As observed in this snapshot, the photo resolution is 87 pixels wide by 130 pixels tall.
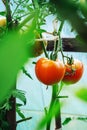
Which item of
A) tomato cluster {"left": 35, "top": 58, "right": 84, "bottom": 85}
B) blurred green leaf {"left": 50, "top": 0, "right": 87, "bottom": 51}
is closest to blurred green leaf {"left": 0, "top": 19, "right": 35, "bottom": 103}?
blurred green leaf {"left": 50, "top": 0, "right": 87, "bottom": 51}

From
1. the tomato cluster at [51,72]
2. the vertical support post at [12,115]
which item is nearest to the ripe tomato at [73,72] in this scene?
the tomato cluster at [51,72]

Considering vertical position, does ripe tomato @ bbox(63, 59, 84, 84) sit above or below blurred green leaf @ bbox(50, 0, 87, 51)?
below

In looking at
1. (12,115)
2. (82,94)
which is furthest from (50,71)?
(82,94)

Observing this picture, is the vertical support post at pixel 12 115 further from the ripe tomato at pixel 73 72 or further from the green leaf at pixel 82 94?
the green leaf at pixel 82 94

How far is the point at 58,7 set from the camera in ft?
0.39

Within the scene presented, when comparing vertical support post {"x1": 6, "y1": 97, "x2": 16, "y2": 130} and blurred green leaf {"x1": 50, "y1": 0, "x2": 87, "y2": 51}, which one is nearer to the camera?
blurred green leaf {"x1": 50, "y1": 0, "x2": 87, "y2": 51}

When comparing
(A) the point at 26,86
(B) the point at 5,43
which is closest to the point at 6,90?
(B) the point at 5,43

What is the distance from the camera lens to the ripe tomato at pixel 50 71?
0.97m

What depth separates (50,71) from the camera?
3.23 ft

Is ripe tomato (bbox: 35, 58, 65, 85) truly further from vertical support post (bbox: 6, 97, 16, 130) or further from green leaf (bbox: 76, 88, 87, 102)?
green leaf (bbox: 76, 88, 87, 102)

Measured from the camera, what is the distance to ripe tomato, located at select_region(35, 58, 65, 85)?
97 cm

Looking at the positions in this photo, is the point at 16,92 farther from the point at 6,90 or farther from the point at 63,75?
the point at 6,90

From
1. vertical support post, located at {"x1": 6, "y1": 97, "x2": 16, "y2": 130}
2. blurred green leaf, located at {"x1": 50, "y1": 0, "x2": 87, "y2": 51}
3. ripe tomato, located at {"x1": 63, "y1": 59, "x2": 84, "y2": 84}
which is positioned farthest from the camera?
ripe tomato, located at {"x1": 63, "y1": 59, "x2": 84, "y2": 84}

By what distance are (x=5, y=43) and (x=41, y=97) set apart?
75.4 inches
